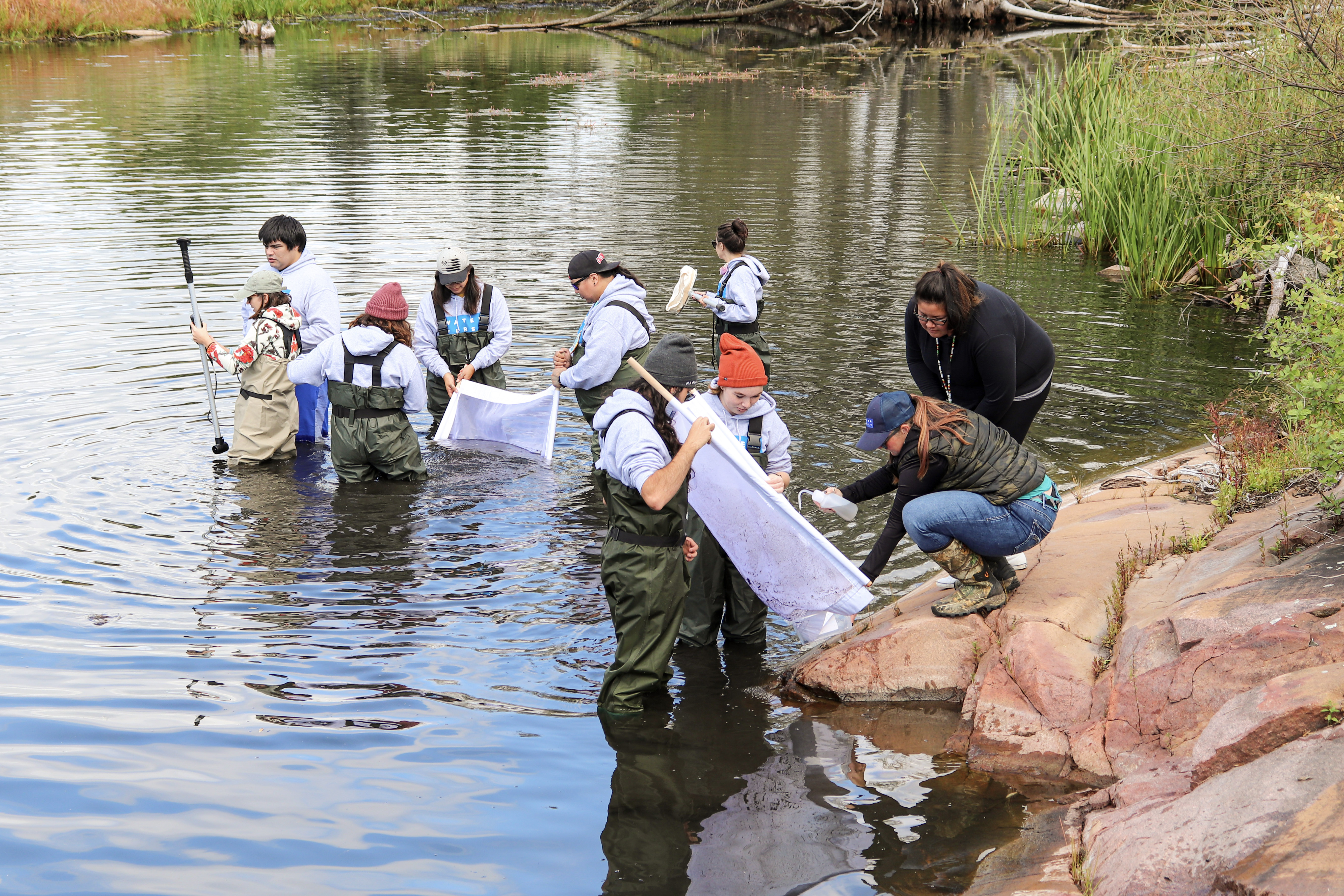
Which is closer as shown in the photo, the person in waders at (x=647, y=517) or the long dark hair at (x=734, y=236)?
the person in waders at (x=647, y=517)

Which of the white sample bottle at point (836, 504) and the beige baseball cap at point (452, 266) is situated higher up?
the beige baseball cap at point (452, 266)

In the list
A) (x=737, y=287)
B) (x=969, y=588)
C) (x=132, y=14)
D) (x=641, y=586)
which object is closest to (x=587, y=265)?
(x=737, y=287)

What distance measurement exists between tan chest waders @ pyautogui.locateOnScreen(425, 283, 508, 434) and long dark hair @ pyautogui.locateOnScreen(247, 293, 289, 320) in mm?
1220

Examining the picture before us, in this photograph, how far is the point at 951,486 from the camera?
5711 mm

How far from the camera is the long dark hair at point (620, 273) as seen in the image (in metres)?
7.83

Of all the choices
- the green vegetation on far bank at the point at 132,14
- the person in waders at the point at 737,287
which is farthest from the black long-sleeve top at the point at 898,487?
the green vegetation on far bank at the point at 132,14

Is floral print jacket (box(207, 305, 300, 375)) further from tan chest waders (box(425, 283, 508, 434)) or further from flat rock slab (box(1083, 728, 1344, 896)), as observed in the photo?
flat rock slab (box(1083, 728, 1344, 896))

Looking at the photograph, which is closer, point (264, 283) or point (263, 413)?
point (264, 283)

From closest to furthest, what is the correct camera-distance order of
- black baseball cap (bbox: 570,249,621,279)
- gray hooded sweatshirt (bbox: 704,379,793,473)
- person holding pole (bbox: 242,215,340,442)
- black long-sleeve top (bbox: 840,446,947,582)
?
black long-sleeve top (bbox: 840,446,947,582) < gray hooded sweatshirt (bbox: 704,379,793,473) < black baseball cap (bbox: 570,249,621,279) < person holding pole (bbox: 242,215,340,442)

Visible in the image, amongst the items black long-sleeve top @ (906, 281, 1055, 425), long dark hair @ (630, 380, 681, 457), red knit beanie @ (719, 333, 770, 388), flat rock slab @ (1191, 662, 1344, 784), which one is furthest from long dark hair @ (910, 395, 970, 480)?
flat rock slab @ (1191, 662, 1344, 784)

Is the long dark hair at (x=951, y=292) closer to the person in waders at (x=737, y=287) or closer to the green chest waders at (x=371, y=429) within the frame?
the person in waders at (x=737, y=287)

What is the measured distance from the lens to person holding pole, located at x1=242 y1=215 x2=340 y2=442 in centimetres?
902

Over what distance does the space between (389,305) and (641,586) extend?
12.0ft

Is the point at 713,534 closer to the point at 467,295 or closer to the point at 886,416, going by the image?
the point at 886,416
